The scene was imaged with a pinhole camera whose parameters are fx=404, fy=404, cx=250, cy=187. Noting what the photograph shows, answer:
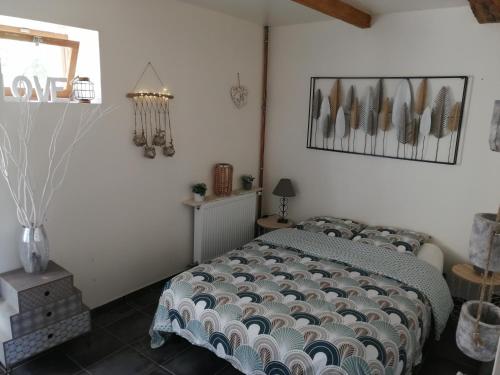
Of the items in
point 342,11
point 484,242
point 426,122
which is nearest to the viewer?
point 484,242

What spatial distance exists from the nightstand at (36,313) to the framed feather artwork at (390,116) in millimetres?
2450

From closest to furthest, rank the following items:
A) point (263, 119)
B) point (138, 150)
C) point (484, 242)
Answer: point (484, 242) < point (138, 150) < point (263, 119)

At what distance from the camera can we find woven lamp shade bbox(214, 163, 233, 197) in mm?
3656

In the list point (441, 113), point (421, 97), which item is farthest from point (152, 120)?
point (441, 113)

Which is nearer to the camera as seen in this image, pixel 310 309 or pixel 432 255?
pixel 310 309

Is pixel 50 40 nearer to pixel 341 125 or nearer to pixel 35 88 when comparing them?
pixel 35 88

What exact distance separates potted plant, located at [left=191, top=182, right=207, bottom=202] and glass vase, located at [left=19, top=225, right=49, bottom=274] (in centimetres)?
133

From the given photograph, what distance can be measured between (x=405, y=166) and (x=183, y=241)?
2.01 meters

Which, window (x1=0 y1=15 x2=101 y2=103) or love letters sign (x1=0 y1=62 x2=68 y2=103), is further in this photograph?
window (x1=0 y1=15 x2=101 y2=103)

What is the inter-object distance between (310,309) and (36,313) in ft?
5.07

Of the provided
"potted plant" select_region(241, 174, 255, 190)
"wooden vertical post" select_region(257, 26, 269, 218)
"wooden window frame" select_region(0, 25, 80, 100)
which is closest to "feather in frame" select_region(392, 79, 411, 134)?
"wooden vertical post" select_region(257, 26, 269, 218)

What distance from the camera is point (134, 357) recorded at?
255 centimetres

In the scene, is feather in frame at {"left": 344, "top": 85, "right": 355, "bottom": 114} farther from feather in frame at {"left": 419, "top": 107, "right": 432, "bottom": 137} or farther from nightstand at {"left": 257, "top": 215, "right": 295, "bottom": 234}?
nightstand at {"left": 257, "top": 215, "right": 295, "bottom": 234}

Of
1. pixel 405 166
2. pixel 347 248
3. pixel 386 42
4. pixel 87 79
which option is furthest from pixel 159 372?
pixel 386 42
